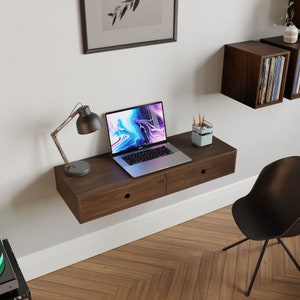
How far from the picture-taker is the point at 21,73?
215 cm

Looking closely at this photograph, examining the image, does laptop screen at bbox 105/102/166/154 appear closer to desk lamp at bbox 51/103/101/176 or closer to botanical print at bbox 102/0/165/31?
desk lamp at bbox 51/103/101/176

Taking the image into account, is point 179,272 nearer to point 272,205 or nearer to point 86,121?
point 272,205

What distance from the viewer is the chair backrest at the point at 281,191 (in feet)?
8.46

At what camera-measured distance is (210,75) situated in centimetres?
278

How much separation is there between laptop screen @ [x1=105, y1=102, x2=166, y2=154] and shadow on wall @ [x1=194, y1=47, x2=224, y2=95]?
0.31m

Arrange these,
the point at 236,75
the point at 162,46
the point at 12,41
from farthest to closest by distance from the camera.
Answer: the point at 236,75 < the point at 162,46 < the point at 12,41

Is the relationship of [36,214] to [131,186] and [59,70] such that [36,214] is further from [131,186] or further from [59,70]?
[59,70]

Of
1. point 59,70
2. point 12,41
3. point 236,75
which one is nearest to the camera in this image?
point 12,41

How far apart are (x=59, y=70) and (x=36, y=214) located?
2.77 ft

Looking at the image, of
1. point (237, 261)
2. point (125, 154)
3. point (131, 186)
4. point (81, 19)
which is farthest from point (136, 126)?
point (237, 261)

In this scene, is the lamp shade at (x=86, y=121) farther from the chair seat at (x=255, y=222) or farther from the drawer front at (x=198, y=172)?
the chair seat at (x=255, y=222)

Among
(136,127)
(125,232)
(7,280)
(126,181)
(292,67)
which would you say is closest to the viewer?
(7,280)

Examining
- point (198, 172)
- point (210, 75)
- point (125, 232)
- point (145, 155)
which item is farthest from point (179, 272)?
point (210, 75)

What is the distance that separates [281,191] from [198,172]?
1.78 ft
